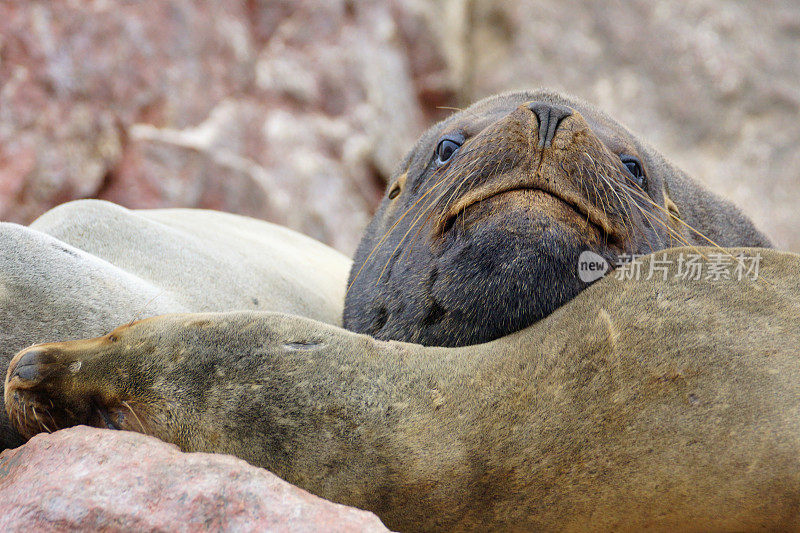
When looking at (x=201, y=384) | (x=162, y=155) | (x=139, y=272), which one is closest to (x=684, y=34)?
(x=162, y=155)

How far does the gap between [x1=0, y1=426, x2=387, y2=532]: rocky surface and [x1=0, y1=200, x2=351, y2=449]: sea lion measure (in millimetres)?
800

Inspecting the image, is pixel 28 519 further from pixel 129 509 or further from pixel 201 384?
pixel 201 384

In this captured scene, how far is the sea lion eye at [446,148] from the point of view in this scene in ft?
11.1

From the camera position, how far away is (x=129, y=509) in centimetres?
193

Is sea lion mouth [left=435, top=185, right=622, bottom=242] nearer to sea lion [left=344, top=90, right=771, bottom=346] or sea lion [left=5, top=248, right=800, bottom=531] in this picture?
sea lion [left=344, top=90, right=771, bottom=346]

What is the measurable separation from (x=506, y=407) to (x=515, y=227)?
0.64 m

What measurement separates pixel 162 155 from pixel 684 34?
6796mm

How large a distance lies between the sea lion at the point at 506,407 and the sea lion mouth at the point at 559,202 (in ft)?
1.05

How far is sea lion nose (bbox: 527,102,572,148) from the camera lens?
277cm

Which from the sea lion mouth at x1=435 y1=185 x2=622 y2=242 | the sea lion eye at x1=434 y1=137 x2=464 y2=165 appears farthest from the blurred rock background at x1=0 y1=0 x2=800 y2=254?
the sea lion mouth at x1=435 y1=185 x2=622 y2=242

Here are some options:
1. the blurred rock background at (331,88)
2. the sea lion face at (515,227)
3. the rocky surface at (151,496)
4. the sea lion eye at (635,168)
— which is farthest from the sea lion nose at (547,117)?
the blurred rock background at (331,88)

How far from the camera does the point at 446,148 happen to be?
3.42 meters

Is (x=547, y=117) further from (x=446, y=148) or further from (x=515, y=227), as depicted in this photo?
(x=446, y=148)

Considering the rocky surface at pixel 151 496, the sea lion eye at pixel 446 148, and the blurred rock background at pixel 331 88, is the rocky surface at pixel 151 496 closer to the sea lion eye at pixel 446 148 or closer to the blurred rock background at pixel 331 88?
the sea lion eye at pixel 446 148
